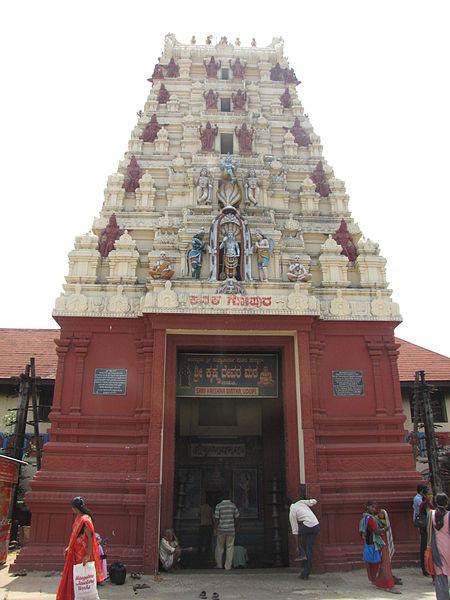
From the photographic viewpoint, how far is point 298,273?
12156 mm

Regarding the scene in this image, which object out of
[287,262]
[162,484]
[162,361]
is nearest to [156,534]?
[162,484]

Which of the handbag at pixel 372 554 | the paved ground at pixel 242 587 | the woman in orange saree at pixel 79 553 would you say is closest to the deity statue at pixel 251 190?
the handbag at pixel 372 554

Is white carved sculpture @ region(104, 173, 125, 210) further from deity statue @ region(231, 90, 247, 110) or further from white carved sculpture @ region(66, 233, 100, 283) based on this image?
deity statue @ region(231, 90, 247, 110)

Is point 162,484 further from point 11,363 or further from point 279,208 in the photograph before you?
point 11,363

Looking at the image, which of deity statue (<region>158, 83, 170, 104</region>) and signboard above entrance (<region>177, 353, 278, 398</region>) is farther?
deity statue (<region>158, 83, 170, 104</region>)

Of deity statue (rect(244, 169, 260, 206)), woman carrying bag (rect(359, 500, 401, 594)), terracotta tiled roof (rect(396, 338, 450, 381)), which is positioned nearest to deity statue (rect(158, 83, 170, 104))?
deity statue (rect(244, 169, 260, 206))

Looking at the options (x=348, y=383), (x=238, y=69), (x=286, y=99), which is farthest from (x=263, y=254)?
(x=238, y=69)

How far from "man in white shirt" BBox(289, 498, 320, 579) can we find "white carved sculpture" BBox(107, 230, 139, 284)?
20.6 feet

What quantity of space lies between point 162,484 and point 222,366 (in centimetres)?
303

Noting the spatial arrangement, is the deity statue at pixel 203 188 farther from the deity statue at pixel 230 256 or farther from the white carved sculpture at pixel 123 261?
the white carved sculpture at pixel 123 261

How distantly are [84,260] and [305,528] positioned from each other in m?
7.76

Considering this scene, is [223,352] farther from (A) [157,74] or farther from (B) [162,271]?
(A) [157,74]

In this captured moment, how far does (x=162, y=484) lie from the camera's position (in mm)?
10367

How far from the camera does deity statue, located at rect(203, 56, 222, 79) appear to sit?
17.1m
